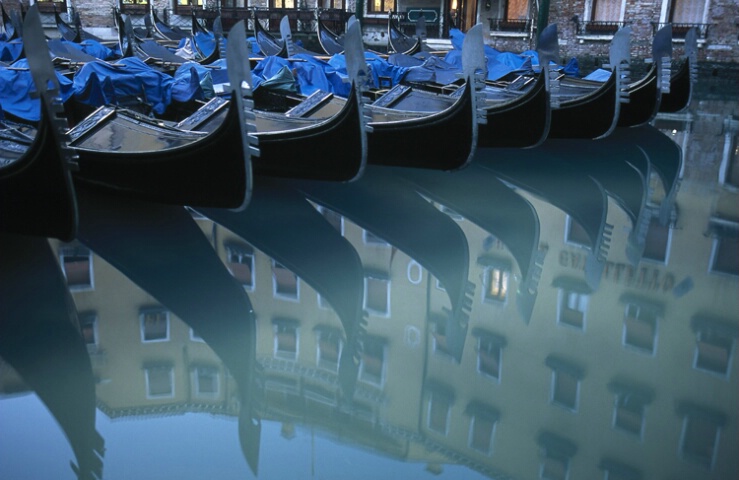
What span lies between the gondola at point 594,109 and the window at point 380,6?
8.41 meters

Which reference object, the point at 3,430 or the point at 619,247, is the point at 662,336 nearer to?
the point at 619,247

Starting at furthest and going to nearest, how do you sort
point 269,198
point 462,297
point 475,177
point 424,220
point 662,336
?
point 475,177 → point 269,198 → point 424,220 → point 462,297 → point 662,336

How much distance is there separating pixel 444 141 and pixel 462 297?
1.27m

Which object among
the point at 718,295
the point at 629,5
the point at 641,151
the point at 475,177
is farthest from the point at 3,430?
the point at 629,5

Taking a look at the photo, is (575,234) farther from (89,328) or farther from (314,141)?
(89,328)

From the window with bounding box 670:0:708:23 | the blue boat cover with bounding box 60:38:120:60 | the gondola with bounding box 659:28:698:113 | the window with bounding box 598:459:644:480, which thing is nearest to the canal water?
the window with bounding box 598:459:644:480

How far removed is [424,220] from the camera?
3135 mm

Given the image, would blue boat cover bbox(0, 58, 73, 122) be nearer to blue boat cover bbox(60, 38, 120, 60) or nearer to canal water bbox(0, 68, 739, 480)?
canal water bbox(0, 68, 739, 480)

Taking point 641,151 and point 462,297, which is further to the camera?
point 641,151

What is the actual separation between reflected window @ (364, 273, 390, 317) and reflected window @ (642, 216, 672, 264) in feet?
3.51

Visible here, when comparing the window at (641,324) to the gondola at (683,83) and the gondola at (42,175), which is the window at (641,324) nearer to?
the gondola at (42,175)

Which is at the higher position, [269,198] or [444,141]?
[444,141]

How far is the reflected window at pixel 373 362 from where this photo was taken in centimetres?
190

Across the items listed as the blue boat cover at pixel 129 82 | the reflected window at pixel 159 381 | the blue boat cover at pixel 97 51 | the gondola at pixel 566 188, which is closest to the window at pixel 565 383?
the gondola at pixel 566 188
